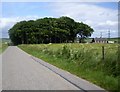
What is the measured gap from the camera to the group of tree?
491ft

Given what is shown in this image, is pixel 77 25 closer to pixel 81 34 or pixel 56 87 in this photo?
pixel 81 34

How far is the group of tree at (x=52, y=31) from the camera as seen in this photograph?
491 feet

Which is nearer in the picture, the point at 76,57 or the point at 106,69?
the point at 106,69

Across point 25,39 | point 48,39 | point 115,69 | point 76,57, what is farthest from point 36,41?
point 115,69

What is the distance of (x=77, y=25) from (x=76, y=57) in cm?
13691

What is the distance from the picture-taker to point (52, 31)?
150m

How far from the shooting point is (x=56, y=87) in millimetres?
13156

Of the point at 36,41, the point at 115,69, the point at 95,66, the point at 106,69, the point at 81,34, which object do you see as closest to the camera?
the point at 115,69

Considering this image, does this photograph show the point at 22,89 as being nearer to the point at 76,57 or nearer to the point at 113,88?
the point at 113,88

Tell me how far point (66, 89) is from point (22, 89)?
1625 millimetres

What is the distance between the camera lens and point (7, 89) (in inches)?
503

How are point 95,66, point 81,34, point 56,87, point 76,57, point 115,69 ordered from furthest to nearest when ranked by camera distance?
1. point 81,34
2. point 76,57
3. point 95,66
4. point 115,69
5. point 56,87

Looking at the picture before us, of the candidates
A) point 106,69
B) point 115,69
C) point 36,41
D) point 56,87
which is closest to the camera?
point 56,87

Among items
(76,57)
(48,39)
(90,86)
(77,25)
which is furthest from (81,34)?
(90,86)
